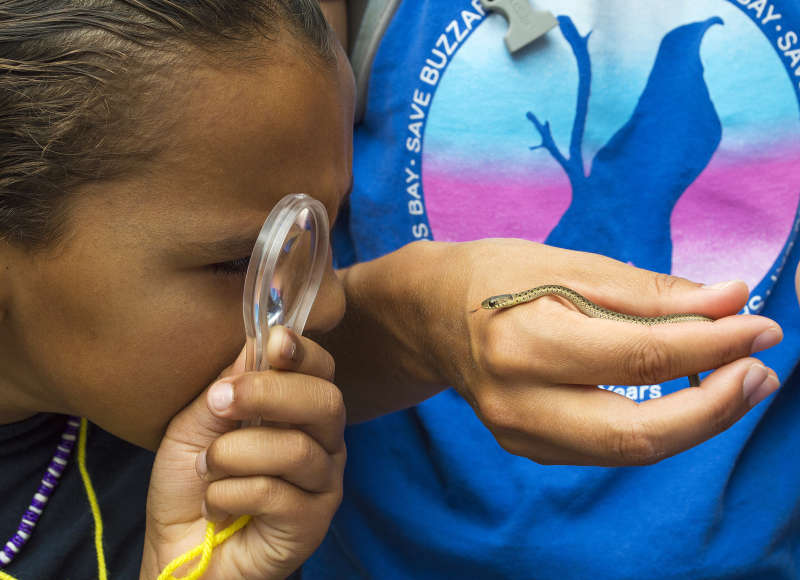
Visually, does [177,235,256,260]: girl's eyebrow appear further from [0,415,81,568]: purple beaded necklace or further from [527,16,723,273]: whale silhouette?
[527,16,723,273]: whale silhouette

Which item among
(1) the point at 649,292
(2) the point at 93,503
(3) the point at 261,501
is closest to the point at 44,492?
(2) the point at 93,503

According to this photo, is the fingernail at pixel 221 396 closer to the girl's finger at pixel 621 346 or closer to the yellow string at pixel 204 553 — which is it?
the yellow string at pixel 204 553

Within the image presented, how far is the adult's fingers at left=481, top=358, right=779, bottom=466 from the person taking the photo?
1193 millimetres

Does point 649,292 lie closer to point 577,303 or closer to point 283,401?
point 577,303

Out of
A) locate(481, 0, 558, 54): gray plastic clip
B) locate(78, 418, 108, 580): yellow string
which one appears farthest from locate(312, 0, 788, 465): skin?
locate(78, 418, 108, 580): yellow string

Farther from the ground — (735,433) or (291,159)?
Result: (291,159)

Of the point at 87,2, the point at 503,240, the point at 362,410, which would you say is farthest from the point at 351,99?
the point at 362,410

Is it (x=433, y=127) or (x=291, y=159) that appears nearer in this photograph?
(x=291, y=159)

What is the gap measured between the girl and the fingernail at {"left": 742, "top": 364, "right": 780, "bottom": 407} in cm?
79

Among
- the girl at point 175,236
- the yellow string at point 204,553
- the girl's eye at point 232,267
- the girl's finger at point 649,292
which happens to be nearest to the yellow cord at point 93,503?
the girl at point 175,236

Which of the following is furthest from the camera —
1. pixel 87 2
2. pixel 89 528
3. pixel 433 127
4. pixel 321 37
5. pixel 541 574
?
pixel 433 127

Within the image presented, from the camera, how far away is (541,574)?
195cm

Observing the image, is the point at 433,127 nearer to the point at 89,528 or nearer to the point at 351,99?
the point at 351,99

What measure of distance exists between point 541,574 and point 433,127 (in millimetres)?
1326
